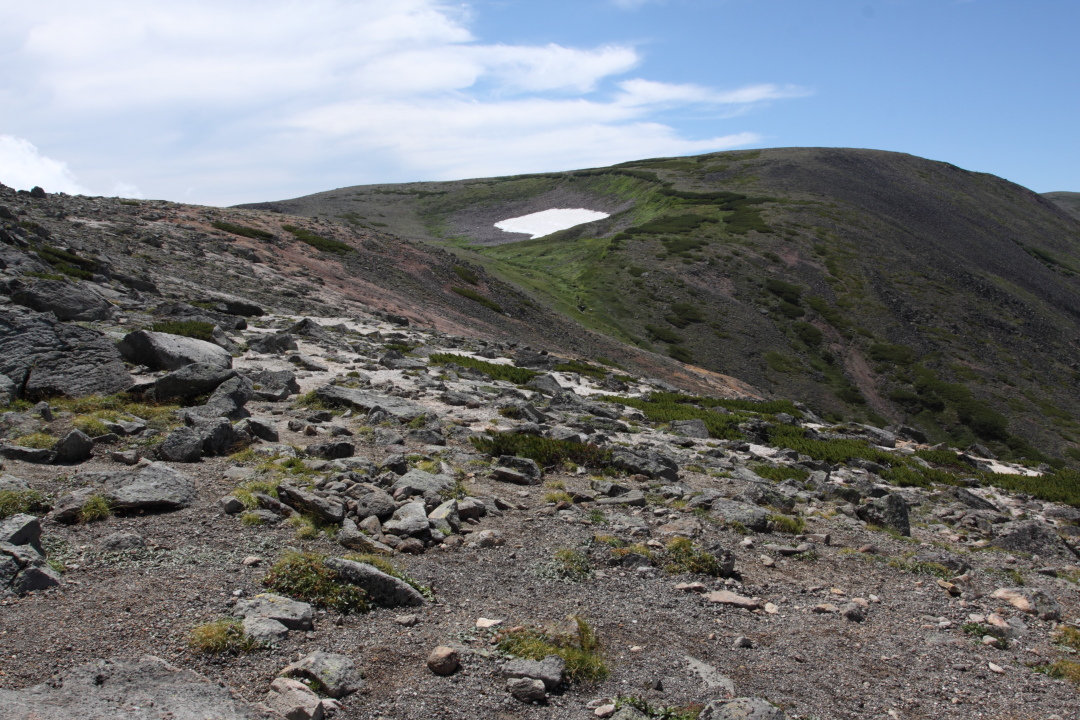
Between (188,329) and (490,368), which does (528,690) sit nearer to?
(188,329)

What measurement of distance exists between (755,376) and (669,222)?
48263mm

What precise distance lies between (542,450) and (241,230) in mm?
40924

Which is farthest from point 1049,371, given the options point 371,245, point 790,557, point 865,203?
point 790,557

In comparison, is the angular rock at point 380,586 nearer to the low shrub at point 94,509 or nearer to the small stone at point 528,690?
the small stone at point 528,690

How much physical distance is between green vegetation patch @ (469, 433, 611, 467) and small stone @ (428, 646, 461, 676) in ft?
24.1

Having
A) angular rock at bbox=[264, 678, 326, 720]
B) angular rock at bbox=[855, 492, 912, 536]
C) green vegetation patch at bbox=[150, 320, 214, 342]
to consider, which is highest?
green vegetation patch at bbox=[150, 320, 214, 342]

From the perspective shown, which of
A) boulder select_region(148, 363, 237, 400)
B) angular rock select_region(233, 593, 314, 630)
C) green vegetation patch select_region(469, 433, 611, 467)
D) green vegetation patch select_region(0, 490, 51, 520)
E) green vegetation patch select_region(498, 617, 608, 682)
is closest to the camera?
green vegetation patch select_region(498, 617, 608, 682)

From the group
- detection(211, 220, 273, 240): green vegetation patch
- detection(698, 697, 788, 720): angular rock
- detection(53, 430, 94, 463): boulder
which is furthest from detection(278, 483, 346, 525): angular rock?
detection(211, 220, 273, 240): green vegetation patch

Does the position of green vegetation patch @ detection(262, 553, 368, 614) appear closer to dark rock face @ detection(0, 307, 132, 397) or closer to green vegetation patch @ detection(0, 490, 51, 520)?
green vegetation patch @ detection(0, 490, 51, 520)

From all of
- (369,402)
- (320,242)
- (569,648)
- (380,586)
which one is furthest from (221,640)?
(320,242)

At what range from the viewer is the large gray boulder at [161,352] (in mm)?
15422

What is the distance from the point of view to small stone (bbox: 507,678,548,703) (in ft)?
19.3

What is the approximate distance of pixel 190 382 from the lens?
13.9m

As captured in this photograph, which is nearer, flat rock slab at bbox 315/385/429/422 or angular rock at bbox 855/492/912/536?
angular rock at bbox 855/492/912/536
